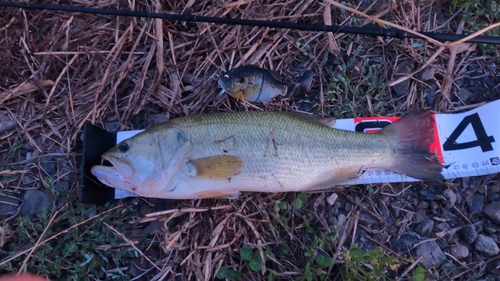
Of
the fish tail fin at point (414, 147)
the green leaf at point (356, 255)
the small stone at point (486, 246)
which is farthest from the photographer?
the small stone at point (486, 246)

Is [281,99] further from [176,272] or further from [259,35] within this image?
[176,272]

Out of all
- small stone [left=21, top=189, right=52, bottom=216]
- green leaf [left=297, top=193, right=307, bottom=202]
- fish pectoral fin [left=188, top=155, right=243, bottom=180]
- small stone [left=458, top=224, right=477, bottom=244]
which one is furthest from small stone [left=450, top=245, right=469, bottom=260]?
small stone [left=21, top=189, right=52, bottom=216]

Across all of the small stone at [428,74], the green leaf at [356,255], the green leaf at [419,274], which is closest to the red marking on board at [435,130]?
the small stone at [428,74]

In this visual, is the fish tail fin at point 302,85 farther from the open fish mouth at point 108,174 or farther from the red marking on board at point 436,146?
the open fish mouth at point 108,174

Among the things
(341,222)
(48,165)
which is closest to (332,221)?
(341,222)

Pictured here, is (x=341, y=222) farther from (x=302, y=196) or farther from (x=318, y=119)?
(x=318, y=119)

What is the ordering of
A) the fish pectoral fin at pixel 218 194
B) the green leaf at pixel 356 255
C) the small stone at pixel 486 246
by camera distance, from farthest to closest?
the small stone at pixel 486 246 < the fish pectoral fin at pixel 218 194 < the green leaf at pixel 356 255

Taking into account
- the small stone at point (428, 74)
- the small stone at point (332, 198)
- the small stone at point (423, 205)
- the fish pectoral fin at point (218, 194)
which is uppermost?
the small stone at point (428, 74)

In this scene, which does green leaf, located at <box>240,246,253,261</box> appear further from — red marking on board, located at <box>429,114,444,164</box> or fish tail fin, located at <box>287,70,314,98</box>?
red marking on board, located at <box>429,114,444,164</box>
